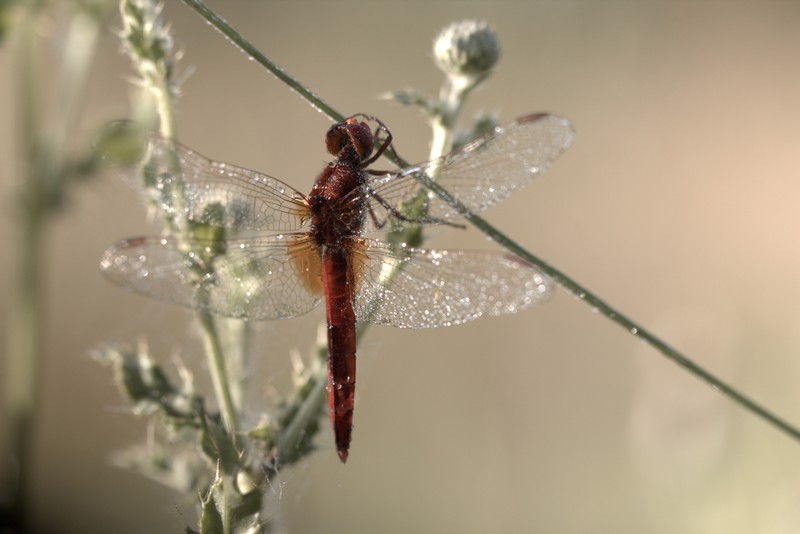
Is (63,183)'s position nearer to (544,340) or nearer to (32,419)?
(32,419)

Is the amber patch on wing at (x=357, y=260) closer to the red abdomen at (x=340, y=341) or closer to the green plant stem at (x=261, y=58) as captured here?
the red abdomen at (x=340, y=341)

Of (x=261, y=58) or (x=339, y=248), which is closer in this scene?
(x=261, y=58)

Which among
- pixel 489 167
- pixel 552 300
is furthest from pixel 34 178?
pixel 552 300

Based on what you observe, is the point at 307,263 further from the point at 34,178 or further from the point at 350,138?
the point at 34,178

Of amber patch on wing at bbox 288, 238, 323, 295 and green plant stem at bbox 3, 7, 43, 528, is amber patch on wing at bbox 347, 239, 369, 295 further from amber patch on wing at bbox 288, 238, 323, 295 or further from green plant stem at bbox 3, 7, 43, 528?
green plant stem at bbox 3, 7, 43, 528

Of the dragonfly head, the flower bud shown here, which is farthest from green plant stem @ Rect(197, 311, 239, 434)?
the flower bud

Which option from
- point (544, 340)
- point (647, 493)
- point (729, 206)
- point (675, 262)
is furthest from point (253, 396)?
point (729, 206)

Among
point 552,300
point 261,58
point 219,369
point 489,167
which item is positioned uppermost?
point 261,58
